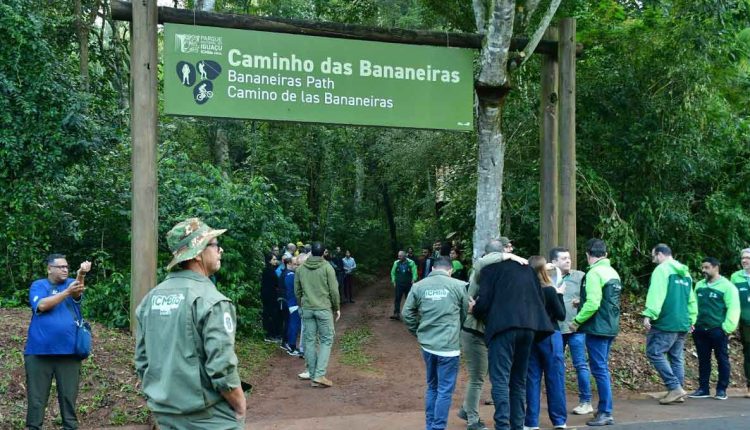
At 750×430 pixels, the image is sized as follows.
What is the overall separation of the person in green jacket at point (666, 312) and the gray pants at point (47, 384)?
20.8ft

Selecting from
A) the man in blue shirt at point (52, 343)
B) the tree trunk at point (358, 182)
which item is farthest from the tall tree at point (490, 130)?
the tree trunk at point (358, 182)

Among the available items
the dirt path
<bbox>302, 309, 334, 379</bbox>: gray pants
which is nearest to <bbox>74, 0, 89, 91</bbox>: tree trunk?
the dirt path

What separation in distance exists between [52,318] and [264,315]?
25.7ft

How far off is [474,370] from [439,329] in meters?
0.76

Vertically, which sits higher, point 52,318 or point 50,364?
point 52,318

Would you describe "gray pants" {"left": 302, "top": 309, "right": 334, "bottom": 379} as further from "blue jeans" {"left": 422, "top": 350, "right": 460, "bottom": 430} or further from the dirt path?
"blue jeans" {"left": 422, "top": 350, "right": 460, "bottom": 430}

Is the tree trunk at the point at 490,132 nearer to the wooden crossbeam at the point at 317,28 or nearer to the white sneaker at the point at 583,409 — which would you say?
the wooden crossbeam at the point at 317,28

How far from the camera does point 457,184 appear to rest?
16.5 m

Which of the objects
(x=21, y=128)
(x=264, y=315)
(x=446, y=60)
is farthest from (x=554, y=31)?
(x=21, y=128)

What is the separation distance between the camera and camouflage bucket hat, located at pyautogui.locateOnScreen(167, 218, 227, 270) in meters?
4.11

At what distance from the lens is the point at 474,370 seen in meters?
7.58

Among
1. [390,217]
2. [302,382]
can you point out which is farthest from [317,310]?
[390,217]

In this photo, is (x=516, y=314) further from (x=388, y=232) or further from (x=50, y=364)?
(x=388, y=232)

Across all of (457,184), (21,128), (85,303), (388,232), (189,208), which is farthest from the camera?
(388,232)
